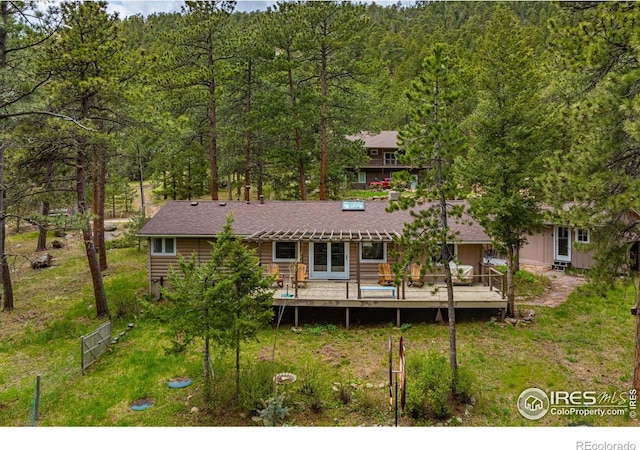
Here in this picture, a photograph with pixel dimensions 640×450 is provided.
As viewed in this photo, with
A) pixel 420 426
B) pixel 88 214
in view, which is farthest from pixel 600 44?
pixel 88 214

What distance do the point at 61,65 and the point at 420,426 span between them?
12592mm

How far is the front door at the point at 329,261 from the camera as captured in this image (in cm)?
1488

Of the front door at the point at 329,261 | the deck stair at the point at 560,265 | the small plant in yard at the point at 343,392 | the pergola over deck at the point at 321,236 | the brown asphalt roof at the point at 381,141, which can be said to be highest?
the brown asphalt roof at the point at 381,141

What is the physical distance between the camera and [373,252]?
14859mm

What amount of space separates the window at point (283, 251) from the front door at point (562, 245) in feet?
40.8

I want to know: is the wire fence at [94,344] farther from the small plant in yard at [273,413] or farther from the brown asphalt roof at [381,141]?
the brown asphalt roof at [381,141]

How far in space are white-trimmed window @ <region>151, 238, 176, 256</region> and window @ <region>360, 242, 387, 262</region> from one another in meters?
7.02

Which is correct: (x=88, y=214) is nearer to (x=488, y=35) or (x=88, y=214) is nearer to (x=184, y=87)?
(x=184, y=87)

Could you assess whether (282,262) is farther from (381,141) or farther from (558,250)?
(381,141)

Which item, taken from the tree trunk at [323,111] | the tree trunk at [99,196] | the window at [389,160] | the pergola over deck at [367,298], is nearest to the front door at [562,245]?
the pergola over deck at [367,298]

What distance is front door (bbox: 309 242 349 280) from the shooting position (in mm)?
14883

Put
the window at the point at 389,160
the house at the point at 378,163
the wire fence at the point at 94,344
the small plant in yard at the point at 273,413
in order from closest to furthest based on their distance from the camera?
the small plant in yard at the point at 273,413, the wire fence at the point at 94,344, the house at the point at 378,163, the window at the point at 389,160
